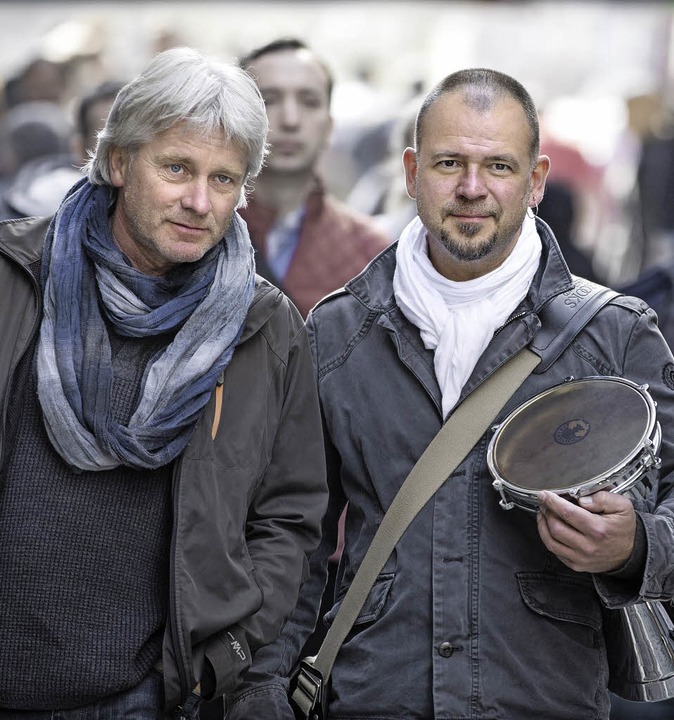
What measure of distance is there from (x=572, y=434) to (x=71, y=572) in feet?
4.34

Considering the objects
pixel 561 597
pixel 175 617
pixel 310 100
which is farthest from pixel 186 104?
pixel 310 100

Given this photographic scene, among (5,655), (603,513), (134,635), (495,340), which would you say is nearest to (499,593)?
(603,513)

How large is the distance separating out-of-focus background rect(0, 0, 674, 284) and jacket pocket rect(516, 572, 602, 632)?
27.9ft

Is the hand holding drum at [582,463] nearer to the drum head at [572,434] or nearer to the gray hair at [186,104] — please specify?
the drum head at [572,434]

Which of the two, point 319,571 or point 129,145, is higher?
point 129,145

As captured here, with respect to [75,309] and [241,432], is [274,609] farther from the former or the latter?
[75,309]

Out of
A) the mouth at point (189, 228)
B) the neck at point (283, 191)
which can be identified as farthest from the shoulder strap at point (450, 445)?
the neck at point (283, 191)

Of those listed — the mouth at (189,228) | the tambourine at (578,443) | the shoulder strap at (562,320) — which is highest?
the mouth at (189,228)

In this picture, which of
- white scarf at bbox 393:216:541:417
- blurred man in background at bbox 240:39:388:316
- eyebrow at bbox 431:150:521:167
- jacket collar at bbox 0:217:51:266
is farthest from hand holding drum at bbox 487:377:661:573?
blurred man in background at bbox 240:39:388:316

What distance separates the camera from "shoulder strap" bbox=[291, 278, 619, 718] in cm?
403

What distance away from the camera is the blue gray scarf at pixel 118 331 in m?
3.58

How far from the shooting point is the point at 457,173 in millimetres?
4180

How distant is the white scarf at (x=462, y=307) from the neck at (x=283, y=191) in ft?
7.34

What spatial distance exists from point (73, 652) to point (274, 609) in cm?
52
